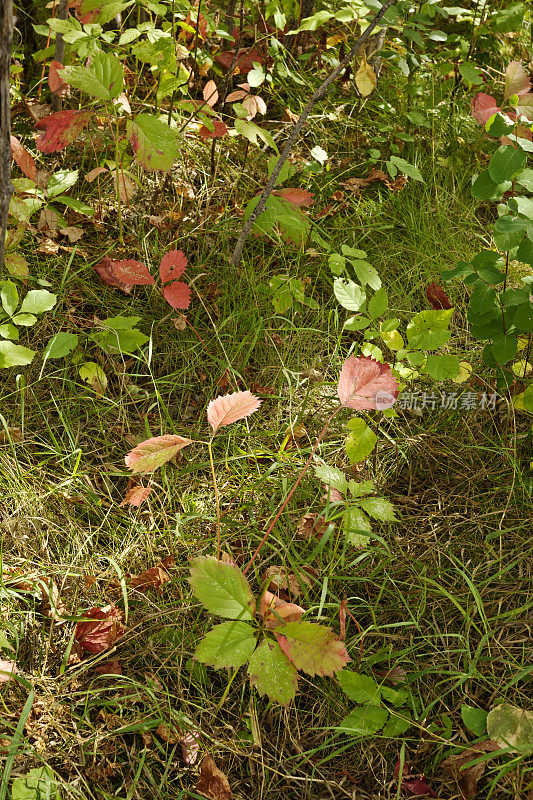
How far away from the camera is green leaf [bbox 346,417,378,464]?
1.67 metres

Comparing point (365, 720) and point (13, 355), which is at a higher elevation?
point (13, 355)

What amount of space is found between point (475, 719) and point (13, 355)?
136 cm

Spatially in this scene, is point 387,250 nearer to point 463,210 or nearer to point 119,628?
point 463,210

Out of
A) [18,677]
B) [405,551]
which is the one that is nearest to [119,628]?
[18,677]

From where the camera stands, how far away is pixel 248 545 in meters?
1.58

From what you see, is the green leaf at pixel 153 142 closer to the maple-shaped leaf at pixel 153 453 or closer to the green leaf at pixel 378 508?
the maple-shaped leaf at pixel 153 453

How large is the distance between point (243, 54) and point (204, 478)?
162cm

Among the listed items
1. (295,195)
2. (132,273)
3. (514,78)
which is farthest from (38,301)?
(514,78)

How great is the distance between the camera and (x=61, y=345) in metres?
1.77

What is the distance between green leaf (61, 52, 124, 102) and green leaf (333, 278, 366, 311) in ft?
2.64

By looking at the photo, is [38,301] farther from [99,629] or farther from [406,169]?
[406,169]

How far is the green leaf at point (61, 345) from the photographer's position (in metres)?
1.75

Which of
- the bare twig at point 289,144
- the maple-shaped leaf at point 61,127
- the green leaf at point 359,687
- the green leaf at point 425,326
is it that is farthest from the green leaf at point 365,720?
the maple-shaped leaf at point 61,127

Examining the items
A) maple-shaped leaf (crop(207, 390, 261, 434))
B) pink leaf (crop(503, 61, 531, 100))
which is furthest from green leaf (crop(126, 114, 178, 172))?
pink leaf (crop(503, 61, 531, 100))
